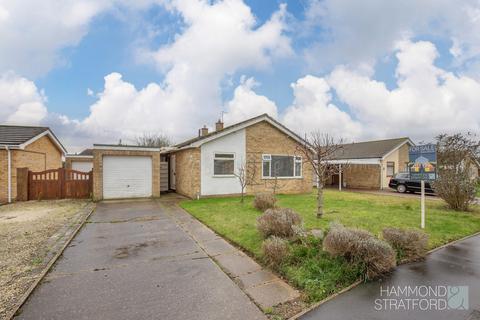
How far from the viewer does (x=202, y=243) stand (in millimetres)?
6012

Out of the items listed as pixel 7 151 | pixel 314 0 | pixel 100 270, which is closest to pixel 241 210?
pixel 100 270

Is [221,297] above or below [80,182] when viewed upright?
below

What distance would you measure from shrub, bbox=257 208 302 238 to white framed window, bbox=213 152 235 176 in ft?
26.0

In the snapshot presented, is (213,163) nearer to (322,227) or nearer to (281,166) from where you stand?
(281,166)

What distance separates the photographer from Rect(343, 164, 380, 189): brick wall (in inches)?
898

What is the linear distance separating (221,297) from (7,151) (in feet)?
48.1

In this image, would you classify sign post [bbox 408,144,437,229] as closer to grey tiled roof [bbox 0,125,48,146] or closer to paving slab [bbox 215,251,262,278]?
paving slab [bbox 215,251,262,278]

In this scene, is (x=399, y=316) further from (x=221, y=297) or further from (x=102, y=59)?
(x=102, y=59)

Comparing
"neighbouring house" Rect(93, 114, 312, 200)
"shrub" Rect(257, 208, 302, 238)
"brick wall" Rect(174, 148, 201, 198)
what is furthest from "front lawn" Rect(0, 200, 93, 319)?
"brick wall" Rect(174, 148, 201, 198)

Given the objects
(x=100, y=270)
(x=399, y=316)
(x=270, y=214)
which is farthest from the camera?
(x=270, y=214)

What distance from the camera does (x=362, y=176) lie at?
24.0 metres

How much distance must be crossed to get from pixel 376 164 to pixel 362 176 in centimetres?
180

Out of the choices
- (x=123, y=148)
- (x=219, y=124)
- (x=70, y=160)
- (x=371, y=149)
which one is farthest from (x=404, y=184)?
(x=70, y=160)

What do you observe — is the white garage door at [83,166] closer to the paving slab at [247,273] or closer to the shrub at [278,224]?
the paving slab at [247,273]
